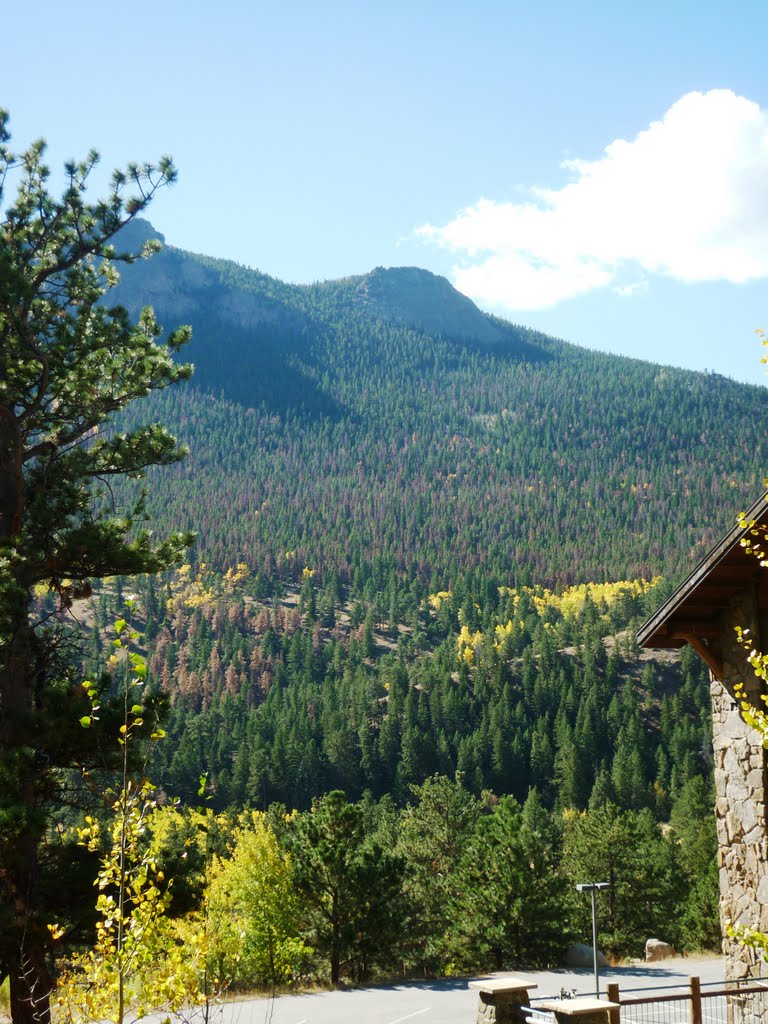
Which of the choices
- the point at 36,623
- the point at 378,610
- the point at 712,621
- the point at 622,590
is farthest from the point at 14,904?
the point at 378,610

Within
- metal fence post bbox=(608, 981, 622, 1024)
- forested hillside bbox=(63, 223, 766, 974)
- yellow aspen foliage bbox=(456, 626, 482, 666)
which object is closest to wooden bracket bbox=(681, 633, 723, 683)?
metal fence post bbox=(608, 981, 622, 1024)

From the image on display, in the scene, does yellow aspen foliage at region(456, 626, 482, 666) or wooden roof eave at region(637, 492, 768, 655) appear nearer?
wooden roof eave at region(637, 492, 768, 655)

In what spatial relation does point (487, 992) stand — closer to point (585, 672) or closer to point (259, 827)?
point (259, 827)

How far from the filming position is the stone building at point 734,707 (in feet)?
32.0

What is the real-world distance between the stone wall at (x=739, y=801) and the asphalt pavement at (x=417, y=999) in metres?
6.62

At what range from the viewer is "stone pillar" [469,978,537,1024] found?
397 inches

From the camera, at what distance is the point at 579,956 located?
1213 inches

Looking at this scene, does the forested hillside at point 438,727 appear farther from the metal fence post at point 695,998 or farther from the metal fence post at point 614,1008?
the metal fence post at point 695,998

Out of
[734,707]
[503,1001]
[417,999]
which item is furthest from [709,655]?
[417,999]

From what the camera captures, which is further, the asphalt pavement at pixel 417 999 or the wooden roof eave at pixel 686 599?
the asphalt pavement at pixel 417 999

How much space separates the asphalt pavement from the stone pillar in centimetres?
593

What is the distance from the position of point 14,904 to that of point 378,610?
15825cm

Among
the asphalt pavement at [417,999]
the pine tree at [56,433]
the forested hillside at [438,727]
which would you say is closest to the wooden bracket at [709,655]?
the forested hillside at [438,727]

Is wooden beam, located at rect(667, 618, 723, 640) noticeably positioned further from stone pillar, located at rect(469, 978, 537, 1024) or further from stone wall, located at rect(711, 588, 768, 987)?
stone pillar, located at rect(469, 978, 537, 1024)
